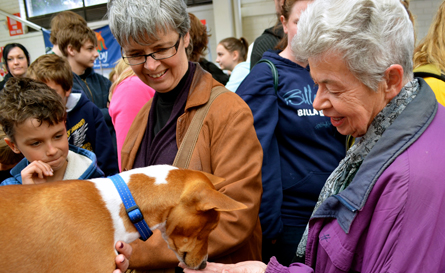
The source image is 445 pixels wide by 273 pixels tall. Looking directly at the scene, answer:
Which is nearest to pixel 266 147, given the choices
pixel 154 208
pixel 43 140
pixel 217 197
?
pixel 217 197

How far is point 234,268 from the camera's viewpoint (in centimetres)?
162

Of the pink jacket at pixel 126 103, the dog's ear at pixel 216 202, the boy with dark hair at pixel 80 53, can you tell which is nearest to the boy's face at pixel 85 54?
the boy with dark hair at pixel 80 53

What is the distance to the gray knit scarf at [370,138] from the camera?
1325 mm

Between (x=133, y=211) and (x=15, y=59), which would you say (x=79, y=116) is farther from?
(x=15, y=59)

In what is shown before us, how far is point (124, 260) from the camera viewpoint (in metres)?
1.47

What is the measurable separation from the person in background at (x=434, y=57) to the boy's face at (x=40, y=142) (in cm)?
233

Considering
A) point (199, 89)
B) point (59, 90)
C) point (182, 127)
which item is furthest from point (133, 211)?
point (59, 90)

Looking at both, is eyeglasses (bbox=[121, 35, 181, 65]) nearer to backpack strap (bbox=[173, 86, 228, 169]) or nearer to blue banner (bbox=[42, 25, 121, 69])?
backpack strap (bbox=[173, 86, 228, 169])

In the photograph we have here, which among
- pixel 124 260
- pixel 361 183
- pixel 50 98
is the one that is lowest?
pixel 124 260

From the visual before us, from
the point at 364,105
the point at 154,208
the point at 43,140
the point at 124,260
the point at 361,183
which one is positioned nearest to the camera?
the point at 361,183

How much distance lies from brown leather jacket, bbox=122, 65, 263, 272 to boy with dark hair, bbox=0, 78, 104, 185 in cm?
81

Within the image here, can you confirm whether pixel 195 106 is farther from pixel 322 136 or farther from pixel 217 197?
pixel 322 136

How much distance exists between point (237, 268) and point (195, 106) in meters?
0.82

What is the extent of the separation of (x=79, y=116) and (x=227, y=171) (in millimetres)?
2005
